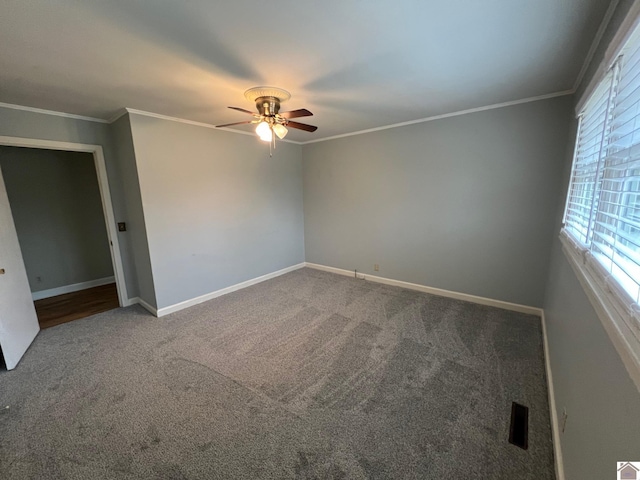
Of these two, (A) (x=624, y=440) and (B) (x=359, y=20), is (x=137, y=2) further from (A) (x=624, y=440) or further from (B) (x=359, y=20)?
(A) (x=624, y=440)

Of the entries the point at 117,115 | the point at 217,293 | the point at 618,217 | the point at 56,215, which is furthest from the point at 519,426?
the point at 56,215

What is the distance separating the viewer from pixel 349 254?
15.0 ft

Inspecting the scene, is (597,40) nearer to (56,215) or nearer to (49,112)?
(49,112)

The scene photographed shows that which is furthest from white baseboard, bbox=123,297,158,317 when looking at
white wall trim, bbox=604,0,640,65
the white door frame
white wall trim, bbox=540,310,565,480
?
white wall trim, bbox=604,0,640,65

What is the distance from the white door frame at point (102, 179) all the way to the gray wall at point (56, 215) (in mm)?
1269

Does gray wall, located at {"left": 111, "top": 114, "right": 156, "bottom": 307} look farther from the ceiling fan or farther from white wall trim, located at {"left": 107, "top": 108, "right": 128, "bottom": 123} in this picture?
the ceiling fan

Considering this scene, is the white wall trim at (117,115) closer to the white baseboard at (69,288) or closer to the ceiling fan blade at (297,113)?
the ceiling fan blade at (297,113)

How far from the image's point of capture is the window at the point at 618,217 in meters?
0.83

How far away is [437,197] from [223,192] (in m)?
2.99

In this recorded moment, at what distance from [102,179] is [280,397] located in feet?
11.0

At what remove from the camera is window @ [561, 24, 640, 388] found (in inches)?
32.7

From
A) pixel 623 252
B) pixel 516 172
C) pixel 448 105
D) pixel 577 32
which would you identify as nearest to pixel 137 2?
pixel 623 252

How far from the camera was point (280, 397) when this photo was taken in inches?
76.3

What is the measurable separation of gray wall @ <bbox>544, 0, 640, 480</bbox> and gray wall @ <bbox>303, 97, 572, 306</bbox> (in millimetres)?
1115
